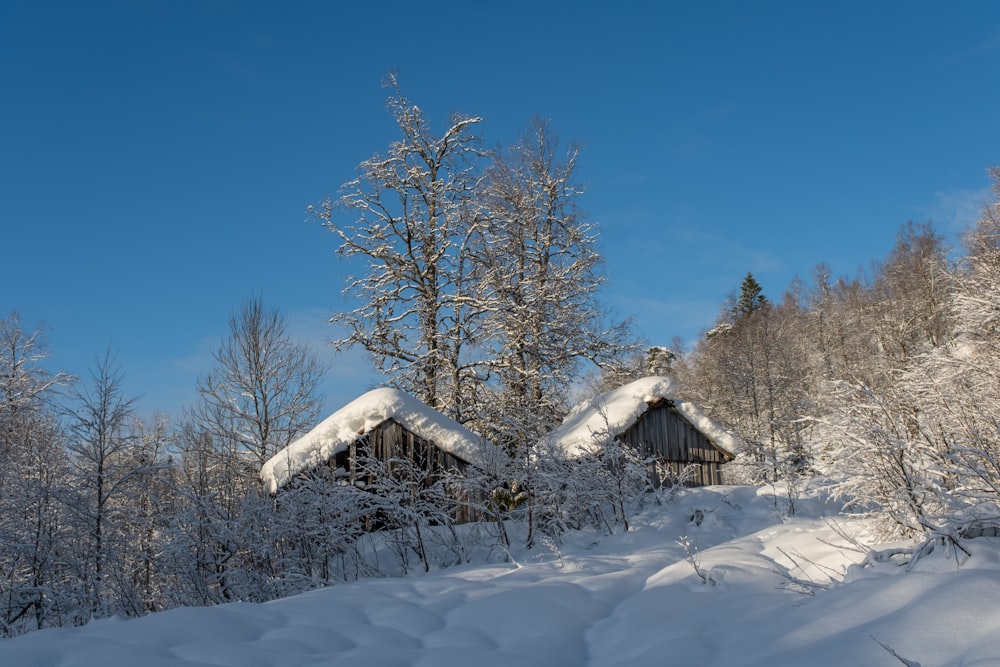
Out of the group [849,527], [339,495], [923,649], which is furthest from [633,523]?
[923,649]

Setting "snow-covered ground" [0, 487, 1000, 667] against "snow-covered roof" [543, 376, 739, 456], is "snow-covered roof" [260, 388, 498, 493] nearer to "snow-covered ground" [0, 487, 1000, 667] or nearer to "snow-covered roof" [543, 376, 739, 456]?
"snow-covered roof" [543, 376, 739, 456]

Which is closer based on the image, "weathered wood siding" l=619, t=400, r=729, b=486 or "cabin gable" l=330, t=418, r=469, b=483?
"cabin gable" l=330, t=418, r=469, b=483

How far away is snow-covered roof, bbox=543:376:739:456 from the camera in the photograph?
1959cm

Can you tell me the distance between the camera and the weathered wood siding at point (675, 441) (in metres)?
21.2

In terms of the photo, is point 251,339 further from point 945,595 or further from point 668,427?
point 945,595

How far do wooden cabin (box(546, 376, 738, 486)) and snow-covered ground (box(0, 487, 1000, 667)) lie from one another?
11742 millimetres

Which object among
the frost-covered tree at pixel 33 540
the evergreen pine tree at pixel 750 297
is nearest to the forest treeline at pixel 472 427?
the frost-covered tree at pixel 33 540

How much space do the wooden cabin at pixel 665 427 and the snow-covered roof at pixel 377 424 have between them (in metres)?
4.91

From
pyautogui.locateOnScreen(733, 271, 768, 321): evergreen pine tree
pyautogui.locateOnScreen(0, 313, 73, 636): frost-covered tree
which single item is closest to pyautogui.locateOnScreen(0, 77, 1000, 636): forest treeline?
pyautogui.locateOnScreen(0, 313, 73, 636): frost-covered tree

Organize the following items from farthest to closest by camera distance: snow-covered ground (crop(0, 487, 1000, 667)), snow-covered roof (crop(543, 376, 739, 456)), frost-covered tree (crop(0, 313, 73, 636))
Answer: snow-covered roof (crop(543, 376, 739, 456)) → frost-covered tree (crop(0, 313, 73, 636)) → snow-covered ground (crop(0, 487, 1000, 667))

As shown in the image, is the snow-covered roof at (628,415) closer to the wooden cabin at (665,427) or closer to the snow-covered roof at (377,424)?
the wooden cabin at (665,427)

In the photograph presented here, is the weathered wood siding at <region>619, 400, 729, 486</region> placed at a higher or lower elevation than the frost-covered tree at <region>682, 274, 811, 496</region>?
lower

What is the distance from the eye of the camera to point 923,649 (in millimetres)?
3357

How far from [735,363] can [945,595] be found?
3023 centimetres
